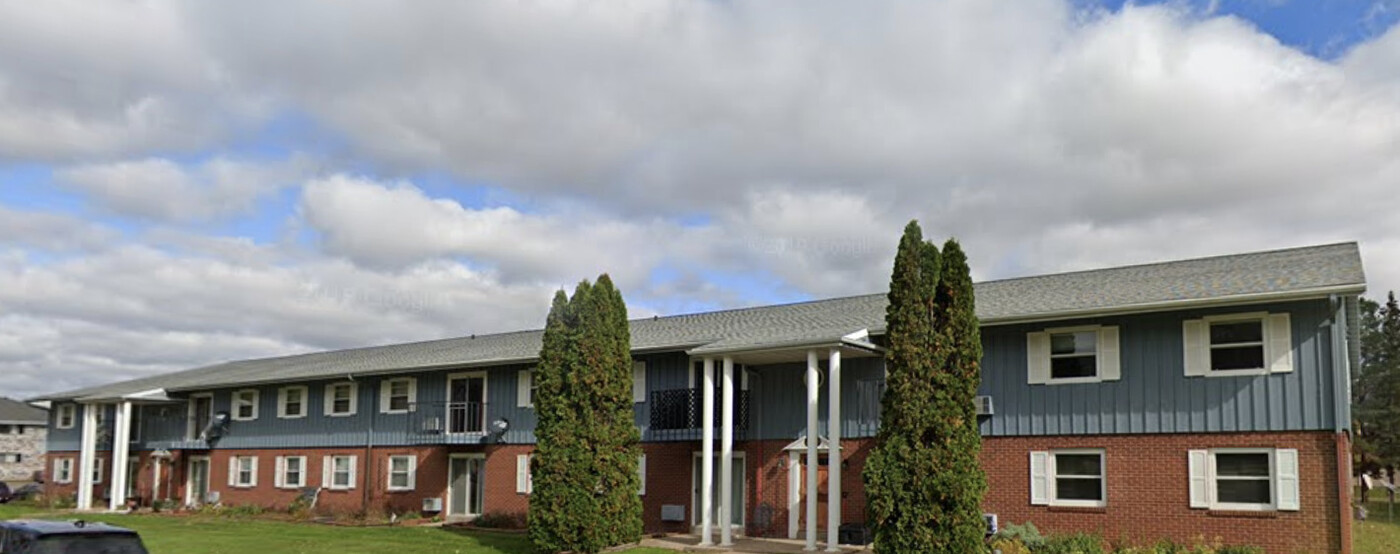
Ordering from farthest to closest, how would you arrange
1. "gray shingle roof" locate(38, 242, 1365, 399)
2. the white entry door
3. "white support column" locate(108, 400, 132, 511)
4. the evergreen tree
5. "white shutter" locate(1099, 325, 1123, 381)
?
the evergreen tree, "white support column" locate(108, 400, 132, 511), the white entry door, "white shutter" locate(1099, 325, 1123, 381), "gray shingle roof" locate(38, 242, 1365, 399)

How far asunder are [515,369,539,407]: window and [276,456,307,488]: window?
32.9 feet

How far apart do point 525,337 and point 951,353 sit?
2006cm

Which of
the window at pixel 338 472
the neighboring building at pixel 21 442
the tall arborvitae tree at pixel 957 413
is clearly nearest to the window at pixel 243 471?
the window at pixel 338 472

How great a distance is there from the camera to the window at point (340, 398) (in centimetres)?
3622

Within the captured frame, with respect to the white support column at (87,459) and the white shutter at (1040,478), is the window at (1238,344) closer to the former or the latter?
the white shutter at (1040,478)

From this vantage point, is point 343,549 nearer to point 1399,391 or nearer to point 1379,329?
point 1399,391

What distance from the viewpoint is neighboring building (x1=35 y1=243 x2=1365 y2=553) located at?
1947 cm

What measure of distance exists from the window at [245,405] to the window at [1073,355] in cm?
2769

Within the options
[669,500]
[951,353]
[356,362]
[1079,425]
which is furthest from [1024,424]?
[356,362]

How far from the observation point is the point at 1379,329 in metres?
53.0

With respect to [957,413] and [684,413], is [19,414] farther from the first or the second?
[957,413]

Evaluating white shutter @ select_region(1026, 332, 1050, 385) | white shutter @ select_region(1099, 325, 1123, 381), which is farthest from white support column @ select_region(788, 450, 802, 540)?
white shutter @ select_region(1099, 325, 1123, 381)

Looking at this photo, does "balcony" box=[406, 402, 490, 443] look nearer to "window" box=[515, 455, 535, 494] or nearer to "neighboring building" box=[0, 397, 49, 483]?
"window" box=[515, 455, 535, 494]

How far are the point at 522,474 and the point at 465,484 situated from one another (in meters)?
2.89
